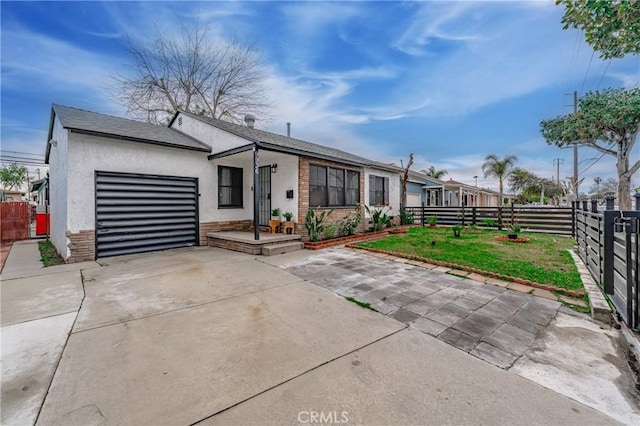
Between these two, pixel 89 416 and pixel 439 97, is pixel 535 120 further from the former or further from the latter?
pixel 89 416

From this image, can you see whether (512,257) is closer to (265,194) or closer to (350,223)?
(350,223)

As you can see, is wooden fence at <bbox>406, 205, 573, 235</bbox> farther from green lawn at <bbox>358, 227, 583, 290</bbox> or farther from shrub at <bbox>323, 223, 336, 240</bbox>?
shrub at <bbox>323, 223, 336, 240</bbox>

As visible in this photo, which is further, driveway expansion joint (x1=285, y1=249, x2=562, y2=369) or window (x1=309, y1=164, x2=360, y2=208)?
window (x1=309, y1=164, x2=360, y2=208)

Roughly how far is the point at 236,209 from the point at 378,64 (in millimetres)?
9064

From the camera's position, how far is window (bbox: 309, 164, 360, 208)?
9234 millimetres

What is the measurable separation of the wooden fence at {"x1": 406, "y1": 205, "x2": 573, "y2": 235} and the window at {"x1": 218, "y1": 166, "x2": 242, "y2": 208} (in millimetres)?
9953

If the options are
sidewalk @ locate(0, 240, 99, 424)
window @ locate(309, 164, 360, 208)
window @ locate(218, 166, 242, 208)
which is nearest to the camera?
sidewalk @ locate(0, 240, 99, 424)

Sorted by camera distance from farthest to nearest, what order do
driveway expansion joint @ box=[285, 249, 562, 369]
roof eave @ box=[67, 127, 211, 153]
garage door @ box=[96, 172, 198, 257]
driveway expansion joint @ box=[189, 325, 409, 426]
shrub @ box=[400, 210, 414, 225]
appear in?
shrub @ box=[400, 210, 414, 225] < garage door @ box=[96, 172, 198, 257] < roof eave @ box=[67, 127, 211, 153] < driveway expansion joint @ box=[285, 249, 562, 369] < driveway expansion joint @ box=[189, 325, 409, 426]

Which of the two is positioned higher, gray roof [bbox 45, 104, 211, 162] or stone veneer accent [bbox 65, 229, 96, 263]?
gray roof [bbox 45, 104, 211, 162]

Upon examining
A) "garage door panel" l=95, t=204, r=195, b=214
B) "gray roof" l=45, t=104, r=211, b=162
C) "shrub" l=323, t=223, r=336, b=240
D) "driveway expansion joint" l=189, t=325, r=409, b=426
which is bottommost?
"driveway expansion joint" l=189, t=325, r=409, b=426

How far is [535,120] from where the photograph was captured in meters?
17.6

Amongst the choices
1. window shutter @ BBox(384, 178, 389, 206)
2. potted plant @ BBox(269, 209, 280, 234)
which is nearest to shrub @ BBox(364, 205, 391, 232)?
window shutter @ BBox(384, 178, 389, 206)

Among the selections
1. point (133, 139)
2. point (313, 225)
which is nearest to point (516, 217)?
point (313, 225)

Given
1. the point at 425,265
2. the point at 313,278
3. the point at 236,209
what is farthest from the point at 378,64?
the point at 313,278
